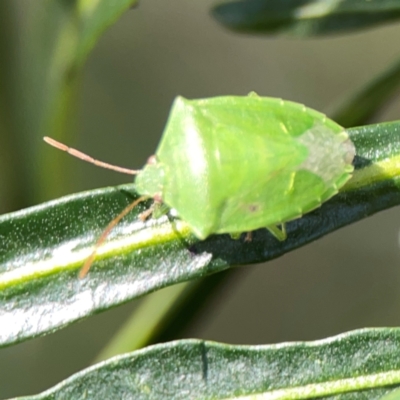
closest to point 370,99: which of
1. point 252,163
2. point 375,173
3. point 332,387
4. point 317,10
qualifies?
point 317,10

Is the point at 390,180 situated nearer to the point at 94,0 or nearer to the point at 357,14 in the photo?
the point at 357,14

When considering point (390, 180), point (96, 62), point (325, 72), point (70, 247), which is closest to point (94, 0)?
point (70, 247)

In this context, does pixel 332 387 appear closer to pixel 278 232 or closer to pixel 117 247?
pixel 278 232

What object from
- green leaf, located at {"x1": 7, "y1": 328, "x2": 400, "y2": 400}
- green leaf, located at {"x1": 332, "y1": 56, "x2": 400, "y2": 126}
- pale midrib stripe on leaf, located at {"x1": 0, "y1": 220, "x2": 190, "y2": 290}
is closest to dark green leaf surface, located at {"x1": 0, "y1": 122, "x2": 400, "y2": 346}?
pale midrib stripe on leaf, located at {"x1": 0, "y1": 220, "x2": 190, "y2": 290}

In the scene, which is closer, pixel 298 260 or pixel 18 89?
pixel 18 89

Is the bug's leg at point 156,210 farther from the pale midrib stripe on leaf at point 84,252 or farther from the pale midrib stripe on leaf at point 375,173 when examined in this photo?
the pale midrib stripe on leaf at point 375,173

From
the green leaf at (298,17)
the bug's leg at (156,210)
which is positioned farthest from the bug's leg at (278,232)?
the green leaf at (298,17)
